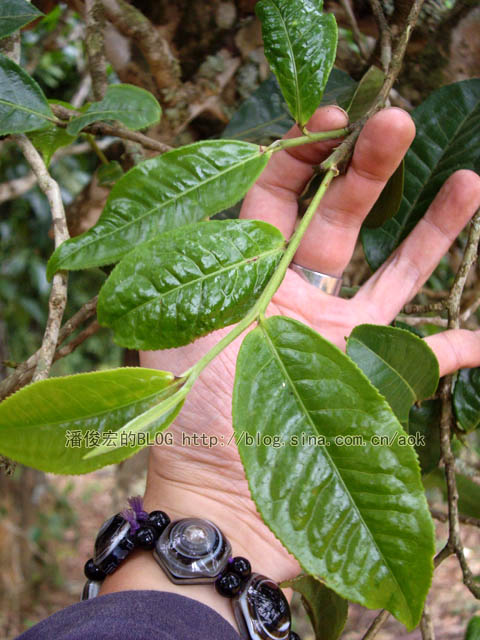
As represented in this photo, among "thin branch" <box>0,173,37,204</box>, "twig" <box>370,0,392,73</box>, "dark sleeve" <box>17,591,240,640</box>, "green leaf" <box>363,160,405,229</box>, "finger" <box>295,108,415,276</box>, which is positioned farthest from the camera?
"thin branch" <box>0,173,37,204</box>

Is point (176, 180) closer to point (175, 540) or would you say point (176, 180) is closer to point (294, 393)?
point (294, 393)

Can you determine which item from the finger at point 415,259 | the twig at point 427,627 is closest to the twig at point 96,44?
the finger at point 415,259

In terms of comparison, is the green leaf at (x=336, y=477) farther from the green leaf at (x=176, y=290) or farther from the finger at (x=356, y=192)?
the finger at (x=356, y=192)

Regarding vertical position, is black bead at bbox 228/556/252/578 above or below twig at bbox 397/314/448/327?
below

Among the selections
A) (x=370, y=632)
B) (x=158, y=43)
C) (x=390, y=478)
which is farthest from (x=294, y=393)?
(x=158, y=43)

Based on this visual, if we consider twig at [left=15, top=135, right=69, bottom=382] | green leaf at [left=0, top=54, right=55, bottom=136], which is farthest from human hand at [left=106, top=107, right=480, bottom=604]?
green leaf at [left=0, top=54, right=55, bottom=136]

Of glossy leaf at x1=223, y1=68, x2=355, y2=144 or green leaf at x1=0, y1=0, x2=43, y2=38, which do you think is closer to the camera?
green leaf at x1=0, y1=0, x2=43, y2=38

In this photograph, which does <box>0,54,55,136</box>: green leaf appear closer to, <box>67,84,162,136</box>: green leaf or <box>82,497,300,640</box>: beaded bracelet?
<box>67,84,162,136</box>: green leaf
